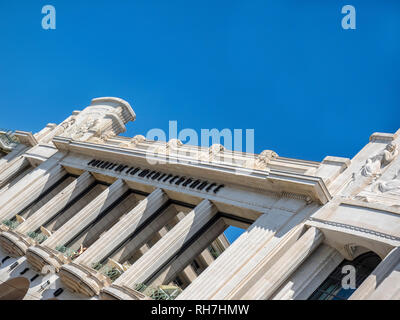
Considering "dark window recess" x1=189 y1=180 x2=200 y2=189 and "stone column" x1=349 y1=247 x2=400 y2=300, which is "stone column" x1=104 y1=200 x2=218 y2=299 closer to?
"dark window recess" x1=189 y1=180 x2=200 y2=189

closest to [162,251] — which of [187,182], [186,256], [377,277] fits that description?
[186,256]

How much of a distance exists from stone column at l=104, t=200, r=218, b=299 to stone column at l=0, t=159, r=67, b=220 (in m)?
16.3

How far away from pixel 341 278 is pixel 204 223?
369 inches

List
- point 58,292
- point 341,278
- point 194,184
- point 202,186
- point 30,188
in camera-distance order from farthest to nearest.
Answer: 1. point 30,188
2. point 194,184
3. point 202,186
4. point 58,292
5. point 341,278

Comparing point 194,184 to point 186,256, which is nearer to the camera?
point 186,256

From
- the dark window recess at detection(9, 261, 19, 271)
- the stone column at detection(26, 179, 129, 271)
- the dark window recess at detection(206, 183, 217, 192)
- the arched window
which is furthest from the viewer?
the dark window recess at detection(9, 261, 19, 271)

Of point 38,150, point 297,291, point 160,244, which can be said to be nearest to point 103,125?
point 38,150

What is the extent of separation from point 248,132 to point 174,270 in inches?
463

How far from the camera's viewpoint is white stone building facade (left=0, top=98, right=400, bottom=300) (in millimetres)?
20516

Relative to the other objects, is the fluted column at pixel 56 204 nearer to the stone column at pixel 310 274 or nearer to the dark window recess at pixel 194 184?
the dark window recess at pixel 194 184

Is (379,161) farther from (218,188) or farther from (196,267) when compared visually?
(196,267)

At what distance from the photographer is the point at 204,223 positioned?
27.1 meters

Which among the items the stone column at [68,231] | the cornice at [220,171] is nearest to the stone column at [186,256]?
the cornice at [220,171]

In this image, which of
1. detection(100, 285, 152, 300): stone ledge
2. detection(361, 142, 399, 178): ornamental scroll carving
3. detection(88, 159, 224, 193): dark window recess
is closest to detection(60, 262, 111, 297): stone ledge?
detection(100, 285, 152, 300): stone ledge
